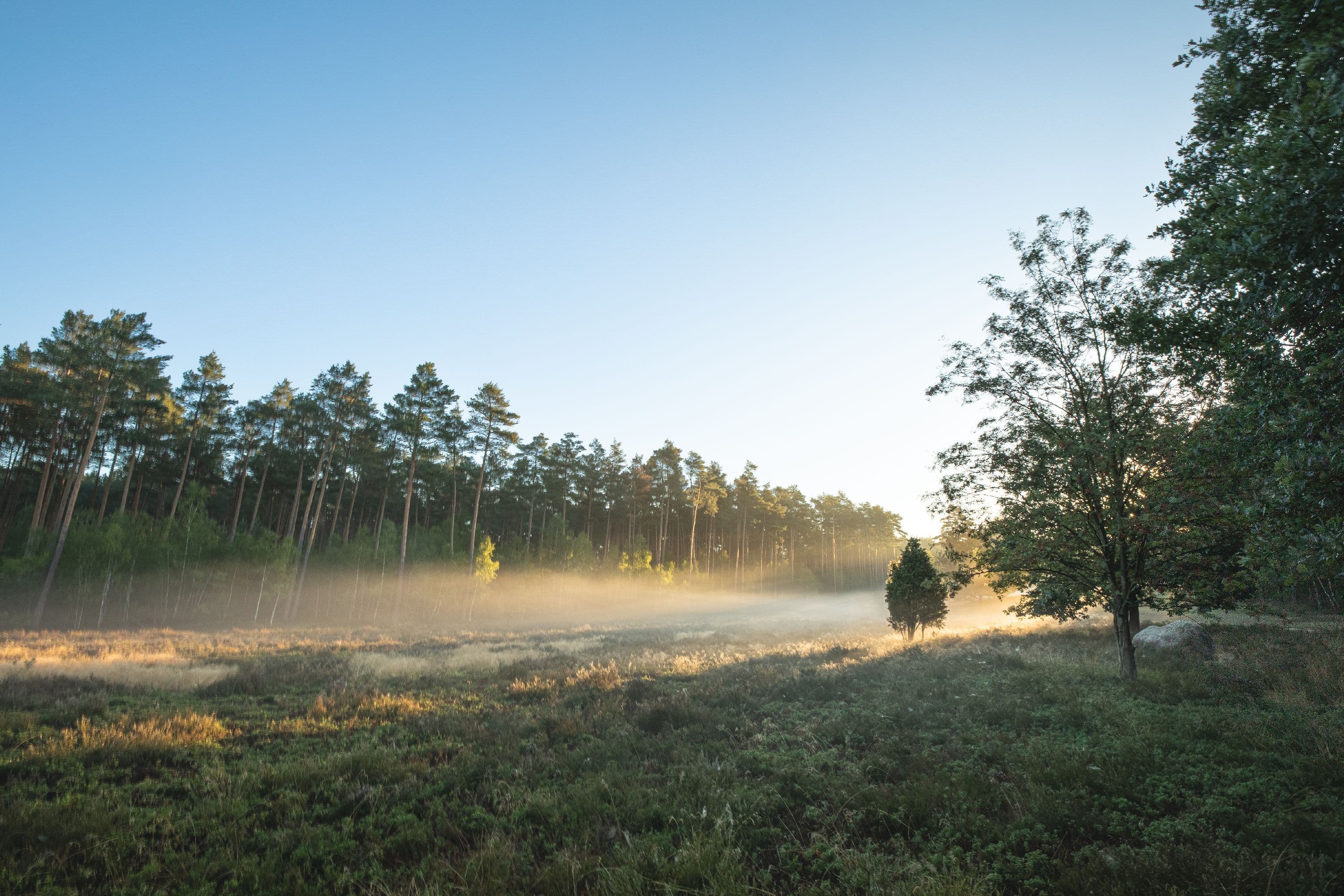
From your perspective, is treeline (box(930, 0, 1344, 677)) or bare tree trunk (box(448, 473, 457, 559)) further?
bare tree trunk (box(448, 473, 457, 559))

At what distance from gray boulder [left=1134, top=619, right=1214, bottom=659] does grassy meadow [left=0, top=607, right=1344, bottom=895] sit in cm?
155

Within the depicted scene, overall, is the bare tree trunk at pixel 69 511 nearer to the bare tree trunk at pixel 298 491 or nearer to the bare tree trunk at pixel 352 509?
the bare tree trunk at pixel 298 491

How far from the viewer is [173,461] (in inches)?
1775

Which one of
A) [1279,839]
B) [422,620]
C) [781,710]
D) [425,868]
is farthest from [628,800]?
[422,620]

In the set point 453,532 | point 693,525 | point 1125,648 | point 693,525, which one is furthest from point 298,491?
point 1125,648

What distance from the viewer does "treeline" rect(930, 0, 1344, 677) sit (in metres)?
5.99

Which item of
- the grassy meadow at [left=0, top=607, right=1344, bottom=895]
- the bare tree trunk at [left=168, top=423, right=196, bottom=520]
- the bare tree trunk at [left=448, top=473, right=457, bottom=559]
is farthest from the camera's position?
the bare tree trunk at [left=448, top=473, right=457, bottom=559]

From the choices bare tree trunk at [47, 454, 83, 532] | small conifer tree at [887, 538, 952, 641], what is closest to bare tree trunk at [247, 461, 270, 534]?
bare tree trunk at [47, 454, 83, 532]

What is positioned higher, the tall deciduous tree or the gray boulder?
the tall deciduous tree

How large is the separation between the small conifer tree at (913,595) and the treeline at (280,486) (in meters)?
30.3

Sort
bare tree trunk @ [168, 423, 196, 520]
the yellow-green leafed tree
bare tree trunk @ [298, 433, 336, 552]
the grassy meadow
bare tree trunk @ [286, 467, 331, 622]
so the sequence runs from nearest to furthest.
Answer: the grassy meadow
bare tree trunk @ [298, 433, 336, 552]
bare tree trunk @ [286, 467, 331, 622]
bare tree trunk @ [168, 423, 196, 520]
the yellow-green leafed tree

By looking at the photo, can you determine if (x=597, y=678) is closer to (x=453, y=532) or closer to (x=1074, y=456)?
(x=1074, y=456)

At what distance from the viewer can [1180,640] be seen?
52.0 ft

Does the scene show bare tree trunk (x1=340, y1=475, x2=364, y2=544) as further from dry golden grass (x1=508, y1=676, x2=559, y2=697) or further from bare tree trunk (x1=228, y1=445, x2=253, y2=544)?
dry golden grass (x1=508, y1=676, x2=559, y2=697)
